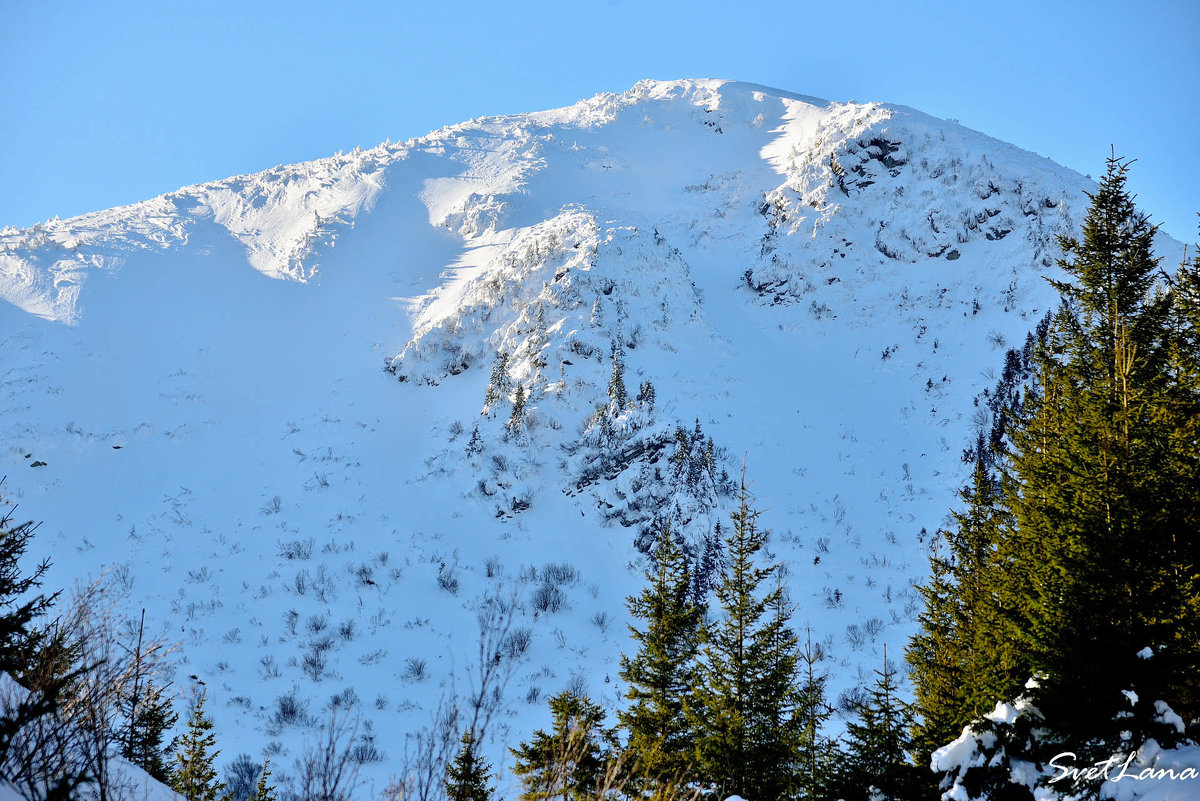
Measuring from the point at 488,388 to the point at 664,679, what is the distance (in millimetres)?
24745

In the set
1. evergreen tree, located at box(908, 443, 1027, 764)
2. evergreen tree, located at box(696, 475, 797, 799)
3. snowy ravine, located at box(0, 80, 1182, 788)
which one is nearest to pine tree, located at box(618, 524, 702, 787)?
evergreen tree, located at box(696, 475, 797, 799)

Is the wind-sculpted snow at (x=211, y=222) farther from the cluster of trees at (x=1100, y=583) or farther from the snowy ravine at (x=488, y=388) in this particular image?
the cluster of trees at (x=1100, y=583)

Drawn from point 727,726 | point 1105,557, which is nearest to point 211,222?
point 727,726

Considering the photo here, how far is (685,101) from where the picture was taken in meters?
76.6

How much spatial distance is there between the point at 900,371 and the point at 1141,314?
96.2 ft

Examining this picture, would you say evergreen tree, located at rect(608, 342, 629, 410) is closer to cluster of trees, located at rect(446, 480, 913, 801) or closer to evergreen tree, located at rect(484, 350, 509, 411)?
evergreen tree, located at rect(484, 350, 509, 411)

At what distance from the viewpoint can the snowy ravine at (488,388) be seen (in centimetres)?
2233

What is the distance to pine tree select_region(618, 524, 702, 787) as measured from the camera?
32.9 ft

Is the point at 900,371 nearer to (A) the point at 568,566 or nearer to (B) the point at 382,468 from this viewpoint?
(A) the point at 568,566

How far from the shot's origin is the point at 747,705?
952 cm

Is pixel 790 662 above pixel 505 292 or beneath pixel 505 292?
beneath

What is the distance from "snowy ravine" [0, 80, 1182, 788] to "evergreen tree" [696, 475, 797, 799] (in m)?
4.46

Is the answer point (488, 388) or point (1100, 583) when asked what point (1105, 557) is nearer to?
point (1100, 583)

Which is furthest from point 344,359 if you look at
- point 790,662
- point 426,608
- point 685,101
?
point 685,101
